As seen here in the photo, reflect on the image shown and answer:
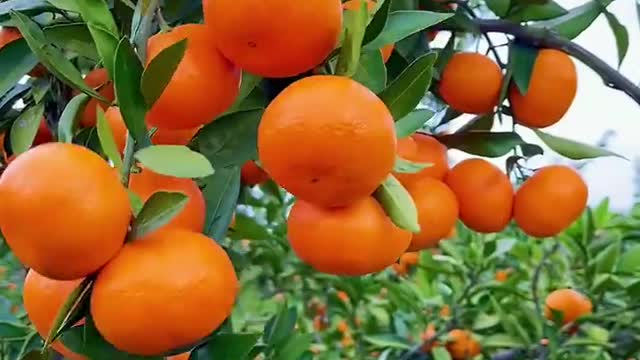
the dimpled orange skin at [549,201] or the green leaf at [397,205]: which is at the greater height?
the green leaf at [397,205]

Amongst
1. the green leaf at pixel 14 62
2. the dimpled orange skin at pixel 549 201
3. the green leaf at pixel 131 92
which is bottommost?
the dimpled orange skin at pixel 549 201

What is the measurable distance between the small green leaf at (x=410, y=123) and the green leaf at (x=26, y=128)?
27 centimetres

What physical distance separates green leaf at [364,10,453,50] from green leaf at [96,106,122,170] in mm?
159

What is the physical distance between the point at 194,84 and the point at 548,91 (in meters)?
0.46

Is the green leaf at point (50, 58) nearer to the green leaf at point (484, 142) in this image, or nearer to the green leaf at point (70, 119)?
the green leaf at point (70, 119)

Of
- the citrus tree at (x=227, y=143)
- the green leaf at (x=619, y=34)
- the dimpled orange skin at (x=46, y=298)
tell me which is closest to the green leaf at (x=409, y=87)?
the citrus tree at (x=227, y=143)

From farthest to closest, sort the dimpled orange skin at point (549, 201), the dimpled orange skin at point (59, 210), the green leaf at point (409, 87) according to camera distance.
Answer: the dimpled orange skin at point (549, 201), the green leaf at point (409, 87), the dimpled orange skin at point (59, 210)

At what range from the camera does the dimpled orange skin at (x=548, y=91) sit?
852 mm

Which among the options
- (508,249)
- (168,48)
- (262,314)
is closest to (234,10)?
(168,48)

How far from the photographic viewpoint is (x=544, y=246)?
5.40 feet

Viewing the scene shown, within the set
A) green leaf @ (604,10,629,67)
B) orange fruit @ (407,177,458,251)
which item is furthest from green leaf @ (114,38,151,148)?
green leaf @ (604,10,629,67)

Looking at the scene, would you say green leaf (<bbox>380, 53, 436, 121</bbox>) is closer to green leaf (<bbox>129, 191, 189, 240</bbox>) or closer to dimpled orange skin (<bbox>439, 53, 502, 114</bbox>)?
Result: green leaf (<bbox>129, 191, 189, 240</bbox>)

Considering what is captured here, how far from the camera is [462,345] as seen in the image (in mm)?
1432

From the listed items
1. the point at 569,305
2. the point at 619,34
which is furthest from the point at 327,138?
the point at 569,305
